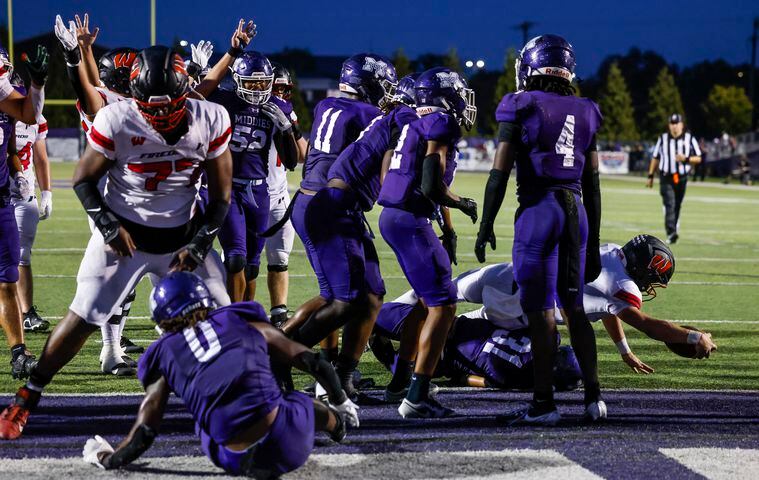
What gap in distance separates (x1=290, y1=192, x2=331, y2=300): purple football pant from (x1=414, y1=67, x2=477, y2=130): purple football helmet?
2.78 feet

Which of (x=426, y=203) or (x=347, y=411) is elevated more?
(x=426, y=203)

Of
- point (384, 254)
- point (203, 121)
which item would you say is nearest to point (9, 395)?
point (203, 121)

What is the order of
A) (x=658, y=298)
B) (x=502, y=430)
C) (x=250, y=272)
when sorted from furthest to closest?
(x=658, y=298) → (x=250, y=272) → (x=502, y=430)

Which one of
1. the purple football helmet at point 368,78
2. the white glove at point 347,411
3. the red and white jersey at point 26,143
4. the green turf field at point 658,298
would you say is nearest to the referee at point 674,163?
the green turf field at point 658,298

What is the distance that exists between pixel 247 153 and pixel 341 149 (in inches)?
57.9

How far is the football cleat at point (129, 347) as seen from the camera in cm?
733

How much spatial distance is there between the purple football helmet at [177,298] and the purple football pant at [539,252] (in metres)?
1.77

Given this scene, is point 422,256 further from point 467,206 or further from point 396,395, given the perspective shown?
point 396,395

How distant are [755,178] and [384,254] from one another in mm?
39252

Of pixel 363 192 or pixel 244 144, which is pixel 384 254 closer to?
pixel 244 144

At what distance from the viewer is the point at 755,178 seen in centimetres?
4925

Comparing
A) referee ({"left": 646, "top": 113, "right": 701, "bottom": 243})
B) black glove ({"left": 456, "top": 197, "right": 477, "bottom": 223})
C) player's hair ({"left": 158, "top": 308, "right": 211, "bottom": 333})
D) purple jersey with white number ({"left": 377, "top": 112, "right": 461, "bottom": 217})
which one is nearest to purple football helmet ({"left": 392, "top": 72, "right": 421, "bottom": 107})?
purple jersey with white number ({"left": 377, "top": 112, "right": 461, "bottom": 217})

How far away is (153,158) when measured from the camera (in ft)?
16.3

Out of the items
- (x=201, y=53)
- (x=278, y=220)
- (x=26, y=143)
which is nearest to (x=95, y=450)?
(x=278, y=220)
